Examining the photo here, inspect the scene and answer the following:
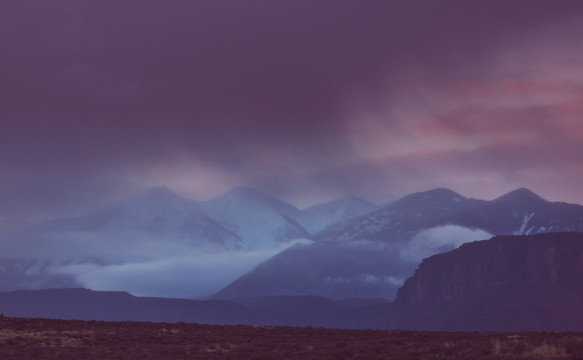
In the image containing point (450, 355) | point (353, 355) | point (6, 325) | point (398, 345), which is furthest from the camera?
point (6, 325)

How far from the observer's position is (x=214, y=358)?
45.3 meters

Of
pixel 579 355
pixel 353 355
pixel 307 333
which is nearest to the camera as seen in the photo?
pixel 579 355

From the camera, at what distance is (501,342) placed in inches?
1801

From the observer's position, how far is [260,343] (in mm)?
51688

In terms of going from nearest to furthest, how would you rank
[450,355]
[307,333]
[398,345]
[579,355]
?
[579,355] → [450,355] → [398,345] → [307,333]

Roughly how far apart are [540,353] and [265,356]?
14949 millimetres

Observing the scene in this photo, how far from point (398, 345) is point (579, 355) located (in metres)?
12.3

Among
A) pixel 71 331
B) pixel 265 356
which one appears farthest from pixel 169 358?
pixel 71 331

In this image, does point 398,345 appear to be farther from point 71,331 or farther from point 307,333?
point 71,331

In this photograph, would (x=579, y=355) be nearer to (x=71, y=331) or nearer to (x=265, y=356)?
(x=265, y=356)

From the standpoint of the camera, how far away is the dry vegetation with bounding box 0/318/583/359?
42.8 m

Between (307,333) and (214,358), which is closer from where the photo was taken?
(214,358)

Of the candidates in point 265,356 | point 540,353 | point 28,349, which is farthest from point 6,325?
point 540,353

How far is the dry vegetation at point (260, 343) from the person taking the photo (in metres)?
42.8
